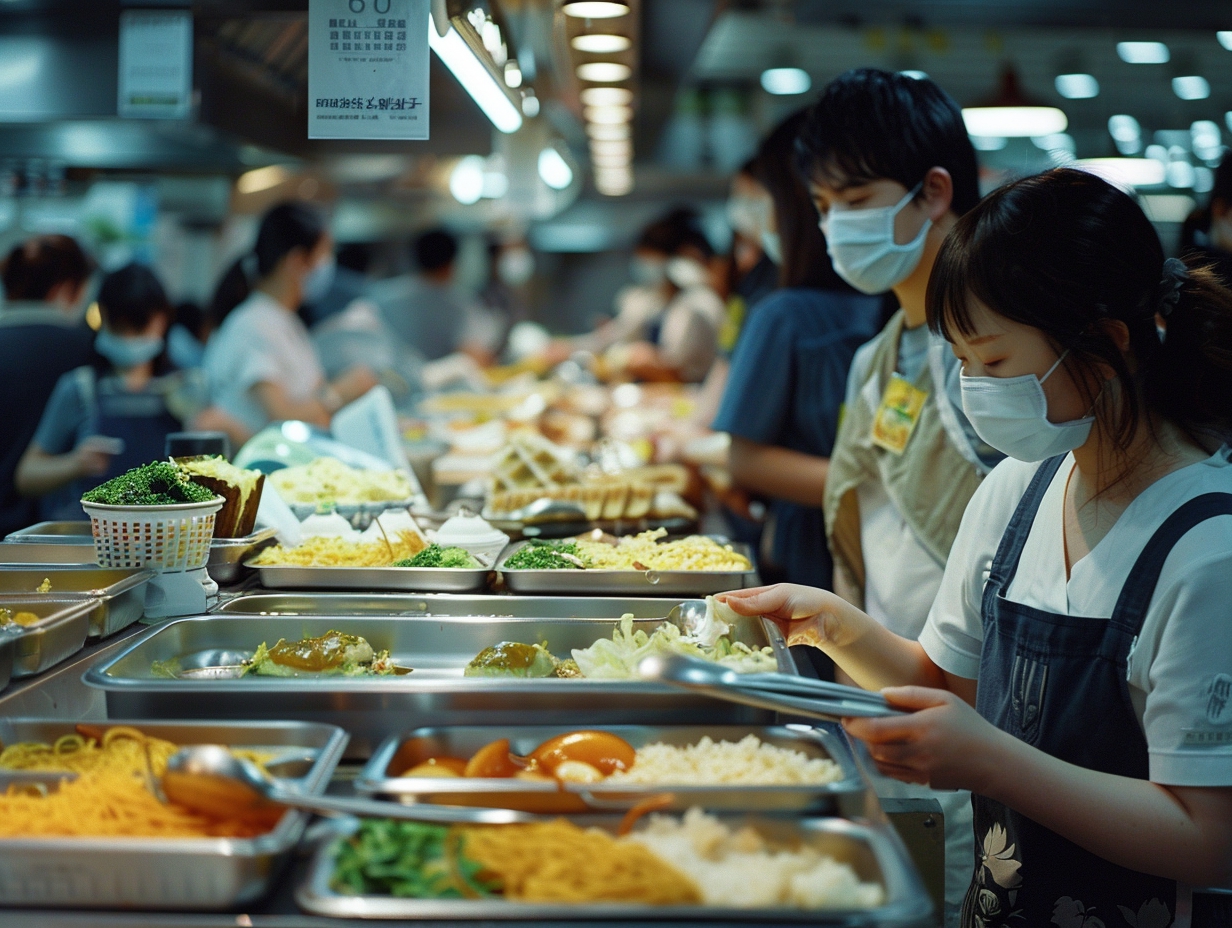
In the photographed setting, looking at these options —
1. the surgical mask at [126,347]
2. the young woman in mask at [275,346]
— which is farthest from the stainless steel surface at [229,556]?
the surgical mask at [126,347]

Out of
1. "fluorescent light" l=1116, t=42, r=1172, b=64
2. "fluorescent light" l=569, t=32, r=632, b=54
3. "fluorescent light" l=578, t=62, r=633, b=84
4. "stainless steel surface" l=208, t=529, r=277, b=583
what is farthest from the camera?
"fluorescent light" l=1116, t=42, r=1172, b=64

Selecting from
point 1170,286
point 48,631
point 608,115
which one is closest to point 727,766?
point 1170,286

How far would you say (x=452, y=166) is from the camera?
8.52 meters

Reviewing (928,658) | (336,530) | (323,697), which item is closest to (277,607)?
(336,530)

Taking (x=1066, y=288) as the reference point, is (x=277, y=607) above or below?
below

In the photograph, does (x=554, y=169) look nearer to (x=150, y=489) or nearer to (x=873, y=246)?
(x=873, y=246)

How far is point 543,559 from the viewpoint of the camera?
2.28m

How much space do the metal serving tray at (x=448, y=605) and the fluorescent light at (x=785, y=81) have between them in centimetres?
842

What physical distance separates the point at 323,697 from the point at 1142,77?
10.2 metres

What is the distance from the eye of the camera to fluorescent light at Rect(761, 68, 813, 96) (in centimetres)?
957

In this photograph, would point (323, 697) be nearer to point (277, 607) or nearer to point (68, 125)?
point (277, 607)

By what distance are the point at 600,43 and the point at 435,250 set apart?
494 centimetres

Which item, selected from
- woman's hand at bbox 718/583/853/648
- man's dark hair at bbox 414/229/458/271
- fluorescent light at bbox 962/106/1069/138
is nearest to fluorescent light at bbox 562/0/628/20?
woman's hand at bbox 718/583/853/648

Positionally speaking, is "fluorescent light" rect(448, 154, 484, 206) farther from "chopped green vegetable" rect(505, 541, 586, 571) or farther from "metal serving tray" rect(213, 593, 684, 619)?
"metal serving tray" rect(213, 593, 684, 619)
